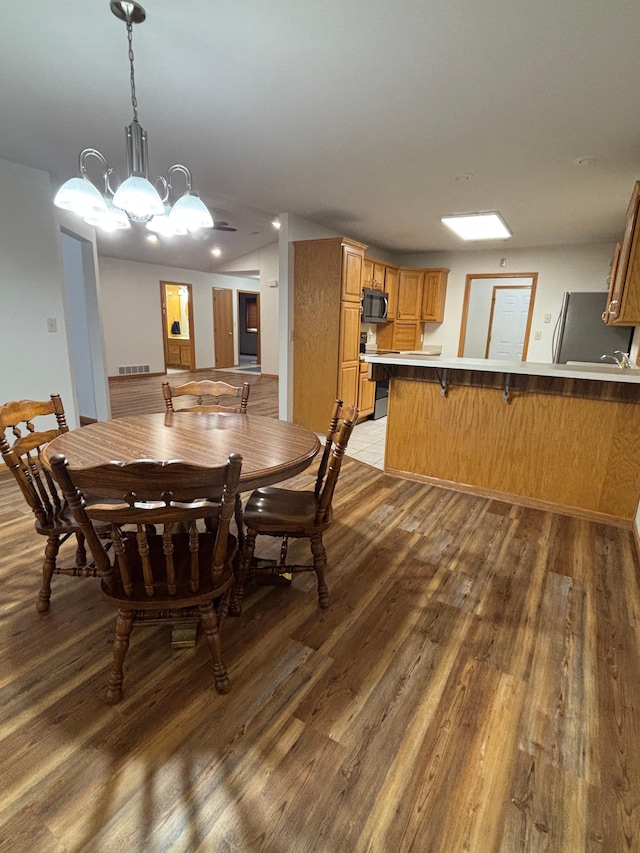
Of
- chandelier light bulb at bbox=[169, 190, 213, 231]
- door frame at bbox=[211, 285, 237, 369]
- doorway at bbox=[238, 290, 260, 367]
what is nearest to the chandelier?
chandelier light bulb at bbox=[169, 190, 213, 231]

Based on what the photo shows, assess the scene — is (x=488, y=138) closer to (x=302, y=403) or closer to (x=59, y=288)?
(x=302, y=403)

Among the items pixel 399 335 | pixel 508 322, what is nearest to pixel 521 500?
pixel 399 335

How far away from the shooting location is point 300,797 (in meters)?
1.16

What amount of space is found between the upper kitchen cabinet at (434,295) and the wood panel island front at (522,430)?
3502 millimetres

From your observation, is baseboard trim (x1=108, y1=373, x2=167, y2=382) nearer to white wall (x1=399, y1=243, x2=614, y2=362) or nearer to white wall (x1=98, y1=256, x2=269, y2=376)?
white wall (x1=98, y1=256, x2=269, y2=376)

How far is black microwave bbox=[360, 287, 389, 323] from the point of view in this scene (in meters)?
5.48

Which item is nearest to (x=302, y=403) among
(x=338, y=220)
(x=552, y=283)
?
(x=338, y=220)

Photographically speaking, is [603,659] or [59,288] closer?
[603,659]

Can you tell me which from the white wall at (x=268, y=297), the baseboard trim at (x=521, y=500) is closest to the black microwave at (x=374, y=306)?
the baseboard trim at (x=521, y=500)

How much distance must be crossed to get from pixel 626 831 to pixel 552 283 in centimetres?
615

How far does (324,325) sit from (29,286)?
278cm

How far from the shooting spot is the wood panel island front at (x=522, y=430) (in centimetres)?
279

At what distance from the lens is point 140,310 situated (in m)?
8.68

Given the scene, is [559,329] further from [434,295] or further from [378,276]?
[378,276]
